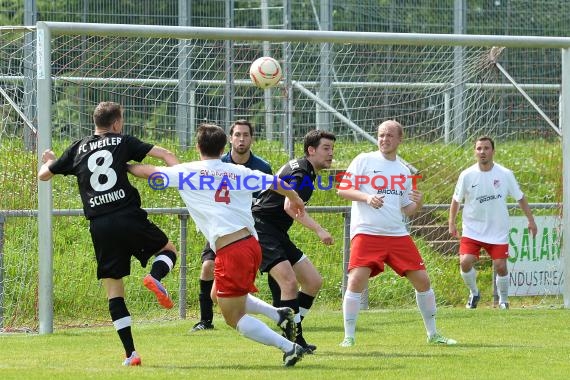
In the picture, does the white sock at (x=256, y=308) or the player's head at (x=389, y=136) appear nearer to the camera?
the white sock at (x=256, y=308)

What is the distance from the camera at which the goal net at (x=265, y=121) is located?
12.3 m

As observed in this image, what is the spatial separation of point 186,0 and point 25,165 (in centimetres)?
601

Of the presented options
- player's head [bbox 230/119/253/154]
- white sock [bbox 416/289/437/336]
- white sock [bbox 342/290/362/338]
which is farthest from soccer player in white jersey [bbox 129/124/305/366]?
player's head [bbox 230/119/253/154]

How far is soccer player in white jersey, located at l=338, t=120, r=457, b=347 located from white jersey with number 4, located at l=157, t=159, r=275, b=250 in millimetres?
1626

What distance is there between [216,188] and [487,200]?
5.95 meters

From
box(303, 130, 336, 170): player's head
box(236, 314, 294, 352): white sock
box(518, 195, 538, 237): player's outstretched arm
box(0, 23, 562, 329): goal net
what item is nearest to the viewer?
box(236, 314, 294, 352): white sock

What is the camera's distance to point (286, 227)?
10523mm

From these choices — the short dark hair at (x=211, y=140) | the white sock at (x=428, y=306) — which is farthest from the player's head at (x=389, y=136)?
the short dark hair at (x=211, y=140)

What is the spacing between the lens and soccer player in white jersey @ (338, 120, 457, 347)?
1000 centimetres

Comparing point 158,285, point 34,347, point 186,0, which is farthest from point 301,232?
point 158,285

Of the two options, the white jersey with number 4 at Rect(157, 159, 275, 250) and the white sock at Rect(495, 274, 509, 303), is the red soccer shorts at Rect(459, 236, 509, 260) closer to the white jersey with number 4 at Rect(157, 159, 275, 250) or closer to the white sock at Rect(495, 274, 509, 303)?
the white sock at Rect(495, 274, 509, 303)

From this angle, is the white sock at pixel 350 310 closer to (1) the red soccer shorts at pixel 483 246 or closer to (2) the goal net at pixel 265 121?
(2) the goal net at pixel 265 121

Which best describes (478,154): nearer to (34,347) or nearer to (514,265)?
(514,265)

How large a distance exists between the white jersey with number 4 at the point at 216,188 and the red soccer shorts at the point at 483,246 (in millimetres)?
5703
